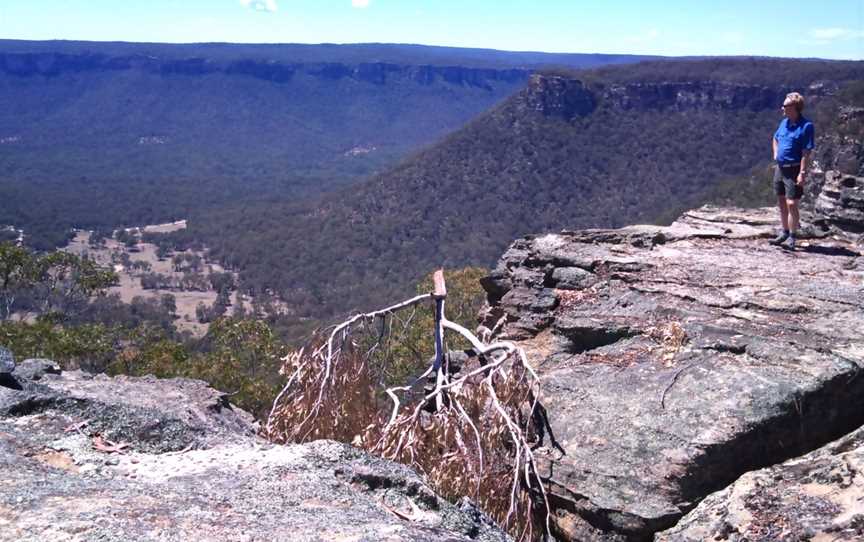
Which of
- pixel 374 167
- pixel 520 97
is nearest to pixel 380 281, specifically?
pixel 520 97

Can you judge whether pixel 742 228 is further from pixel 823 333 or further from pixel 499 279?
pixel 823 333

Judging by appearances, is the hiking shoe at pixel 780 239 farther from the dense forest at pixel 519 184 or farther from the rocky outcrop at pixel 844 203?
the dense forest at pixel 519 184

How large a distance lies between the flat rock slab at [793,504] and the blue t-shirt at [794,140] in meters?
4.96

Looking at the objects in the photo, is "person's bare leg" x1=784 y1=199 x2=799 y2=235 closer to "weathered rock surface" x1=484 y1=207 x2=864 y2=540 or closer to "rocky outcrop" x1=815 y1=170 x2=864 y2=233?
"weathered rock surface" x1=484 y1=207 x2=864 y2=540

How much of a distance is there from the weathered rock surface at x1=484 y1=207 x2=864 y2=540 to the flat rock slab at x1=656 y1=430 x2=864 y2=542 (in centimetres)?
39

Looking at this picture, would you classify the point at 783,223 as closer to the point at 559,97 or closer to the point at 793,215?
the point at 793,215

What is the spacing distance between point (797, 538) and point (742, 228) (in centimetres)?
702

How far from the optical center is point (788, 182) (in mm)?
9828

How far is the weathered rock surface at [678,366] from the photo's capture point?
6.01 metres

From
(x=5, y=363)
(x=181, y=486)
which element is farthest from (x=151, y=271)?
(x=181, y=486)

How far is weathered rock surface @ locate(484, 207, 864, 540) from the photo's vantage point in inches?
237

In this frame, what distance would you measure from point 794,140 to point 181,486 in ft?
27.3

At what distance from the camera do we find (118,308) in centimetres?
6153

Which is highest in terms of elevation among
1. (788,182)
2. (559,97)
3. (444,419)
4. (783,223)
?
(559,97)
